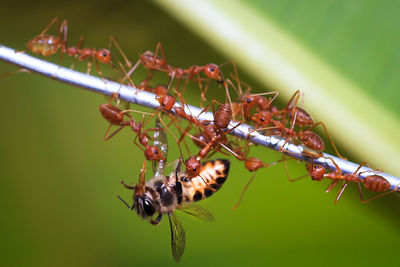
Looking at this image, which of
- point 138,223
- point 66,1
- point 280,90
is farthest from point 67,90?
point 280,90

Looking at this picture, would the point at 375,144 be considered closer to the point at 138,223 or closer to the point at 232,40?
the point at 232,40

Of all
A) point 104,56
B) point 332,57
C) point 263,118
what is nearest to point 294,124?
point 263,118

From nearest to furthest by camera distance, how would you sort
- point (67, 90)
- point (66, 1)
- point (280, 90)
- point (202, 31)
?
point (280, 90) → point (202, 31) → point (66, 1) → point (67, 90)

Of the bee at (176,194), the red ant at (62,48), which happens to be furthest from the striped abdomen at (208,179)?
the red ant at (62,48)

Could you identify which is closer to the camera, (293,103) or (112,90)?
(112,90)

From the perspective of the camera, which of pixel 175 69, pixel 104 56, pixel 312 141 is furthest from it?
pixel 104 56

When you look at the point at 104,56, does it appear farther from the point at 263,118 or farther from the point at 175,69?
the point at 263,118
